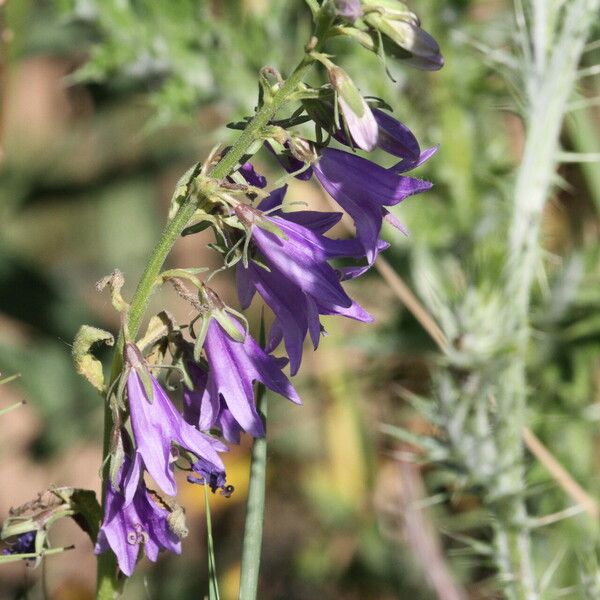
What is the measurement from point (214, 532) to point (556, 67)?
1368mm

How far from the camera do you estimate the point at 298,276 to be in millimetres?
882

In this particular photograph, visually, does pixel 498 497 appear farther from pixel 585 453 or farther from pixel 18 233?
pixel 18 233

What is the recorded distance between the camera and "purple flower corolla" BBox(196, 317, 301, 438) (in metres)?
0.90

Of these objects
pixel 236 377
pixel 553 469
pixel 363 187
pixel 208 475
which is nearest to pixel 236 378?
pixel 236 377

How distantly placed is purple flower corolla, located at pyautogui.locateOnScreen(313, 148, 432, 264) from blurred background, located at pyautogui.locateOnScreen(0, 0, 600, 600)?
0.68 meters

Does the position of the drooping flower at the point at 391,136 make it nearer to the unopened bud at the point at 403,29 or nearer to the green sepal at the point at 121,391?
the unopened bud at the point at 403,29

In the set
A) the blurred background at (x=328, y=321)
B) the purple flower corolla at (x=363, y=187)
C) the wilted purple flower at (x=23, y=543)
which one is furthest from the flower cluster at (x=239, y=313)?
the blurred background at (x=328, y=321)

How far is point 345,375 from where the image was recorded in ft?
7.64

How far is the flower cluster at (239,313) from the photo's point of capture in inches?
33.9

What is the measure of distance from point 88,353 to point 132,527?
0.17m

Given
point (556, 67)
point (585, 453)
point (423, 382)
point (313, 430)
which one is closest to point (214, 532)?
point (313, 430)

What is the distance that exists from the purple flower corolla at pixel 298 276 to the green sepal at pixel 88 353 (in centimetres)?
15

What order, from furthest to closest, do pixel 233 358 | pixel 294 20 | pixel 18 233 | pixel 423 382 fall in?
pixel 18 233 < pixel 294 20 < pixel 423 382 < pixel 233 358

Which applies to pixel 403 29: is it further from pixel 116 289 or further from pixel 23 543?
pixel 23 543
